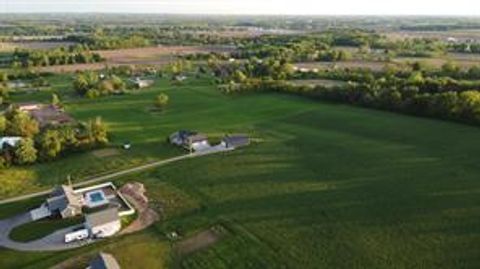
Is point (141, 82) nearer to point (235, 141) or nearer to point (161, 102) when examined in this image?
point (161, 102)

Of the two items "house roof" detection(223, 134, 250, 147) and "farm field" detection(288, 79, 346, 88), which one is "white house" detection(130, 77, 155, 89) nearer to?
"farm field" detection(288, 79, 346, 88)

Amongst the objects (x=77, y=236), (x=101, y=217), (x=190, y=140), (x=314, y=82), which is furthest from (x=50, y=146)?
(x=314, y=82)

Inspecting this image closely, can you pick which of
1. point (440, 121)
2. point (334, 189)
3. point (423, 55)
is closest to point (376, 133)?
point (440, 121)

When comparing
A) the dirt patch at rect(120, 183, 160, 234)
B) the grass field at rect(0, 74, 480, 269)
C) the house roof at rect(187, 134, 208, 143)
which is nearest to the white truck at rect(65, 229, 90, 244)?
the grass field at rect(0, 74, 480, 269)

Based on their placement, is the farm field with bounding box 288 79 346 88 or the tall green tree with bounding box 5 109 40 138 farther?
the farm field with bounding box 288 79 346 88

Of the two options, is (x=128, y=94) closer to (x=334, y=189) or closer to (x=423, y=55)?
(x=334, y=189)

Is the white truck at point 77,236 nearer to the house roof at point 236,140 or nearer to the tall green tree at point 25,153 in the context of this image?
the tall green tree at point 25,153

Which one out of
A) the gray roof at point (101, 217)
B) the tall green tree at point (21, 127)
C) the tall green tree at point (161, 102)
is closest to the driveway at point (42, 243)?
the gray roof at point (101, 217)
